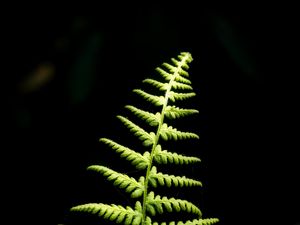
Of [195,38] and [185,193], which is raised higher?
[195,38]

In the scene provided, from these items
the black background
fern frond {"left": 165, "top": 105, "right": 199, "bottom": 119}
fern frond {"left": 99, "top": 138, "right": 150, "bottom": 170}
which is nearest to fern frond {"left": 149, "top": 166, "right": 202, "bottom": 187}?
fern frond {"left": 99, "top": 138, "right": 150, "bottom": 170}

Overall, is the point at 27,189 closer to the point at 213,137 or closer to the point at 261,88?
the point at 213,137

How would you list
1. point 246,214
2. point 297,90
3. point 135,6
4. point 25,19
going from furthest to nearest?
point 25,19 < point 135,6 < point 297,90 < point 246,214

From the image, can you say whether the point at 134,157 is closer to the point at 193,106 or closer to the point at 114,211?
the point at 114,211

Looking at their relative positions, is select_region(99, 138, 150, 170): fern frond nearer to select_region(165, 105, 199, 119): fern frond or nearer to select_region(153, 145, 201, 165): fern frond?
select_region(153, 145, 201, 165): fern frond

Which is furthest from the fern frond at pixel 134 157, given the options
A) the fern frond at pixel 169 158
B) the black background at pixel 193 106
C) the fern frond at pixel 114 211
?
the black background at pixel 193 106

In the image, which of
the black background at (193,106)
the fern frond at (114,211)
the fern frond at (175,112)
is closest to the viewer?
the fern frond at (114,211)

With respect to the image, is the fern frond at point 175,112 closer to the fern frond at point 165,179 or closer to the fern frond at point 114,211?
the fern frond at point 165,179

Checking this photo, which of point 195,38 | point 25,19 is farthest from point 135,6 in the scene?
point 25,19
